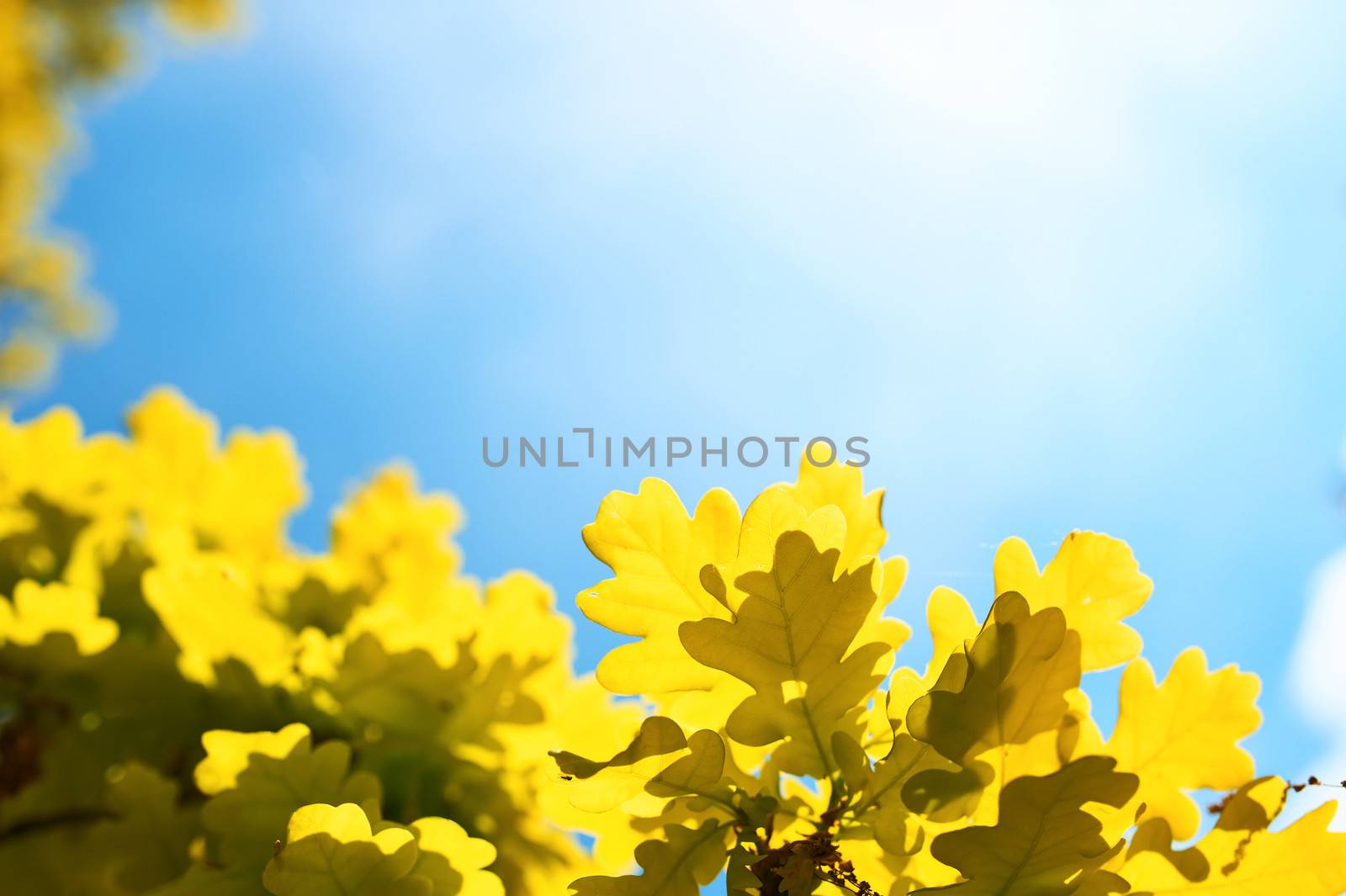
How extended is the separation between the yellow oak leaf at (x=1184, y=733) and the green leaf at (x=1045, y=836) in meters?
0.12

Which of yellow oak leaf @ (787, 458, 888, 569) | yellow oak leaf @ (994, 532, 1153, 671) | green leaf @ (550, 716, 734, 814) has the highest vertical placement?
yellow oak leaf @ (787, 458, 888, 569)

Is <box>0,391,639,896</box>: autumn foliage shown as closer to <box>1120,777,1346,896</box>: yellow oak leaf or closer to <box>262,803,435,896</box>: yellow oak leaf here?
<box>262,803,435,896</box>: yellow oak leaf

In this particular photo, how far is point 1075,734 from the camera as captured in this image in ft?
1.94

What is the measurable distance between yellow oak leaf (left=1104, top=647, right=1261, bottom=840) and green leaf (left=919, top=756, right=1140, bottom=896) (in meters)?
0.12

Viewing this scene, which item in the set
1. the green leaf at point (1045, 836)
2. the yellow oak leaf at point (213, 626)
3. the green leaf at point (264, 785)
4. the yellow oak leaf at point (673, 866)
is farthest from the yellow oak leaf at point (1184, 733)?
the yellow oak leaf at point (213, 626)

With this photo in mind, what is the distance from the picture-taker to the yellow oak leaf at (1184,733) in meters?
0.65

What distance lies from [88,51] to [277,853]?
9.60 meters

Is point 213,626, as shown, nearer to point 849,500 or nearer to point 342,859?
point 342,859

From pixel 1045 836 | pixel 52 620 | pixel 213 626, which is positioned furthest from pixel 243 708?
pixel 1045 836

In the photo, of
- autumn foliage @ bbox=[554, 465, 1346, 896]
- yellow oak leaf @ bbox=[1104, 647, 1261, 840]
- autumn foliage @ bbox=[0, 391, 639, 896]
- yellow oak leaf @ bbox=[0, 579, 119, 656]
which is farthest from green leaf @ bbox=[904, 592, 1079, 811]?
yellow oak leaf @ bbox=[0, 579, 119, 656]

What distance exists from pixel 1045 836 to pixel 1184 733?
190 mm

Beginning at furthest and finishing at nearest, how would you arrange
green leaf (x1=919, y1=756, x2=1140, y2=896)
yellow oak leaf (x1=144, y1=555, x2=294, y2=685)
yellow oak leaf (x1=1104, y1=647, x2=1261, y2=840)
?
yellow oak leaf (x1=144, y1=555, x2=294, y2=685) → yellow oak leaf (x1=1104, y1=647, x2=1261, y2=840) → green leaf (x1=919, y1=756, x2=1140, y2=896)

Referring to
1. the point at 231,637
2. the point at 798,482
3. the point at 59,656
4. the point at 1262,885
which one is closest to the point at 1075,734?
the point at 1262,885

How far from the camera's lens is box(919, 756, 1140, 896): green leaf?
53cm
